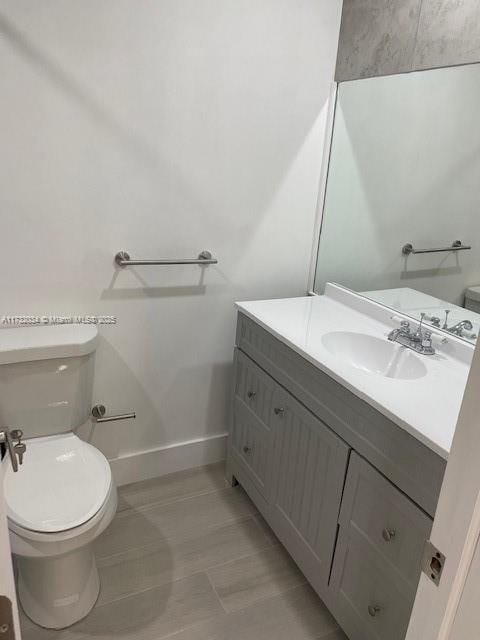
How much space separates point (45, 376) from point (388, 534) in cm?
118

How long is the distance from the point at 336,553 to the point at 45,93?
1.73 meters

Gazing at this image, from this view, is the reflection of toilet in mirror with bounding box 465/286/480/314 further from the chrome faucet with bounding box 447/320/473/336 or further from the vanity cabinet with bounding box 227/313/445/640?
the vanity cabinet with bounding box 227/313/445/640

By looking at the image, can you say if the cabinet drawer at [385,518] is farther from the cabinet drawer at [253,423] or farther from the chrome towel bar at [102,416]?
the chrome towel bar at [102,416]

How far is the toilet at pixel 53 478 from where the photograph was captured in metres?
1.40

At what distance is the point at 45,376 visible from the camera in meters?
1.67

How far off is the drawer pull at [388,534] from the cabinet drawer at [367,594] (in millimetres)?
75

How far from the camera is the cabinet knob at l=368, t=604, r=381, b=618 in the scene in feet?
4.48

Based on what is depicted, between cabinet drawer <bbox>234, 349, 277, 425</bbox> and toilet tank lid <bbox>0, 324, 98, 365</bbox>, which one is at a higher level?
toilet tank lid <bbox>0, 324, 98, 365</bbox>

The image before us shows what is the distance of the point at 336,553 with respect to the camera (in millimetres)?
1528

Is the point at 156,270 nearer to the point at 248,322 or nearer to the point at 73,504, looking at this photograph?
the point at 248,322

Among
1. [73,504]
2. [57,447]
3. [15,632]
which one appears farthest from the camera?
[57,447]

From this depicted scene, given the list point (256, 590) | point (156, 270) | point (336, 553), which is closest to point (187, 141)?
point (156, 270)

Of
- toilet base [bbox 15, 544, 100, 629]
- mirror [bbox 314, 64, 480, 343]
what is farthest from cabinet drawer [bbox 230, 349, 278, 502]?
toilet base [bbox 15, 544, 100, 629]

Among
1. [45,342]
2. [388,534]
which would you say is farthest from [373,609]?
[45,342]
